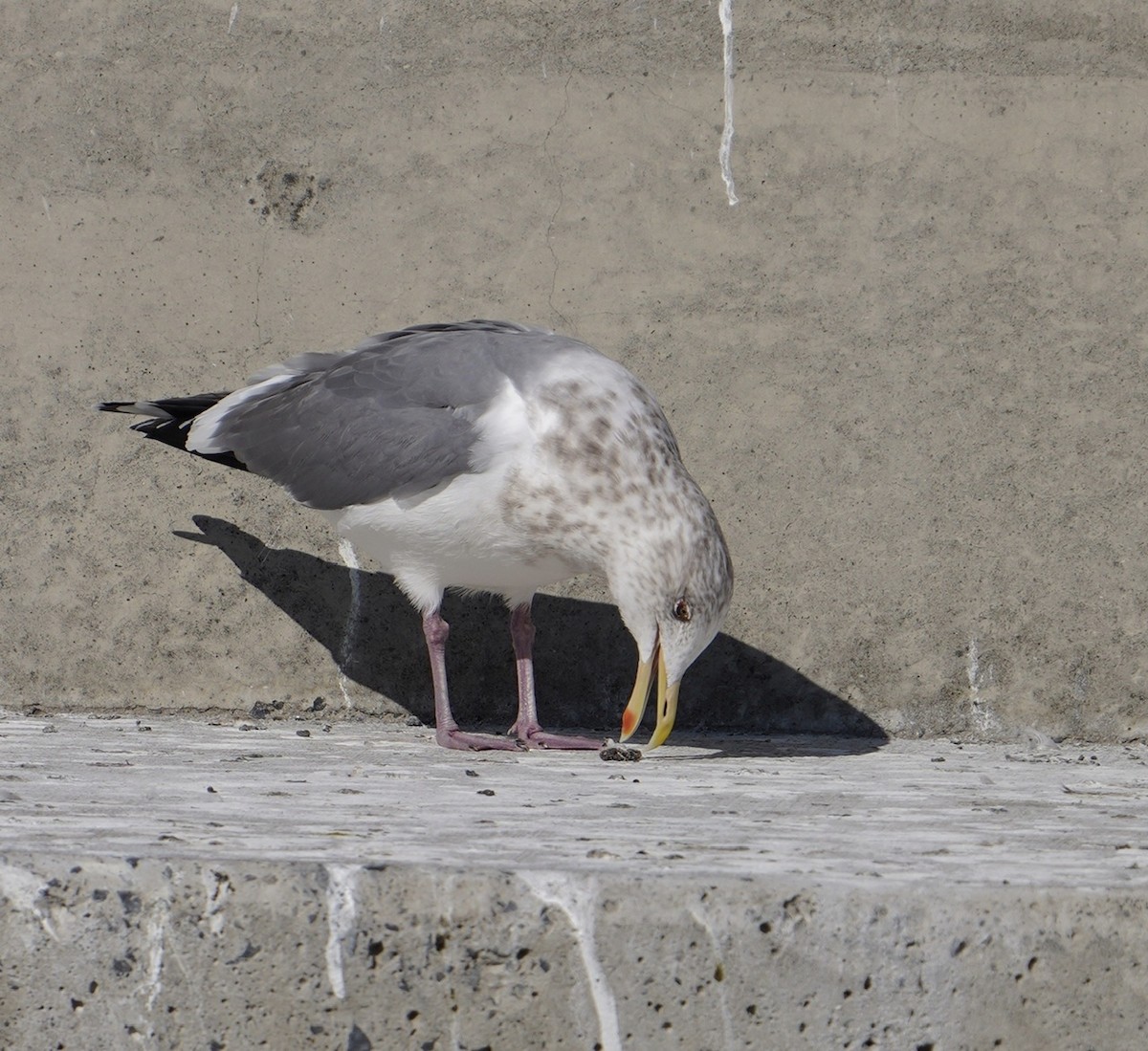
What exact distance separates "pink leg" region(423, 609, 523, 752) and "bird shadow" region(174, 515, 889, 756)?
1.04ft

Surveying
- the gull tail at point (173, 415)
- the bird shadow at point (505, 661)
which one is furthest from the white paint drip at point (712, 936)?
the gull tail at point (173, 415)

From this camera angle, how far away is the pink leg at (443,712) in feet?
14.2

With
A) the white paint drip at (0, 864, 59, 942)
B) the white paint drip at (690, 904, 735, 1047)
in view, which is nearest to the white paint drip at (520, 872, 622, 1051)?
the white paint drip at (690, 904, 735, 1047)

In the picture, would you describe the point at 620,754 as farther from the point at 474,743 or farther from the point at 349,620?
the point at 349,620

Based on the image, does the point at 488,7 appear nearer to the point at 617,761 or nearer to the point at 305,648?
the point at 305,648

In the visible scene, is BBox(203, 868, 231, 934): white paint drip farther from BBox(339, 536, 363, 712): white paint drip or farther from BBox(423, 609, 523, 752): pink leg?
BBox(339, 536, 363, 712): white paint drip

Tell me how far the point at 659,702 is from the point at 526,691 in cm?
60

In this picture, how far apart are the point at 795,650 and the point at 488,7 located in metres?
2.39

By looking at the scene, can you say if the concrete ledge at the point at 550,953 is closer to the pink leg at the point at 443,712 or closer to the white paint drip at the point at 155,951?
the white paint drip at the point at 155,951

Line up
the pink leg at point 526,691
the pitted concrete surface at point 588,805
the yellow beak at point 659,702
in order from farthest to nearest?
the pink leg at point 526,691, the yellow beak at point 659,702, the pitted concrete surface at point 588,805

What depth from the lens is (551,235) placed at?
4.99 metres

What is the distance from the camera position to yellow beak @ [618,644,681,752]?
4098 millimetres

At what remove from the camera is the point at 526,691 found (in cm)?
465

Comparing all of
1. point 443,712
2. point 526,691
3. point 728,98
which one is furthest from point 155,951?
point 728,98
